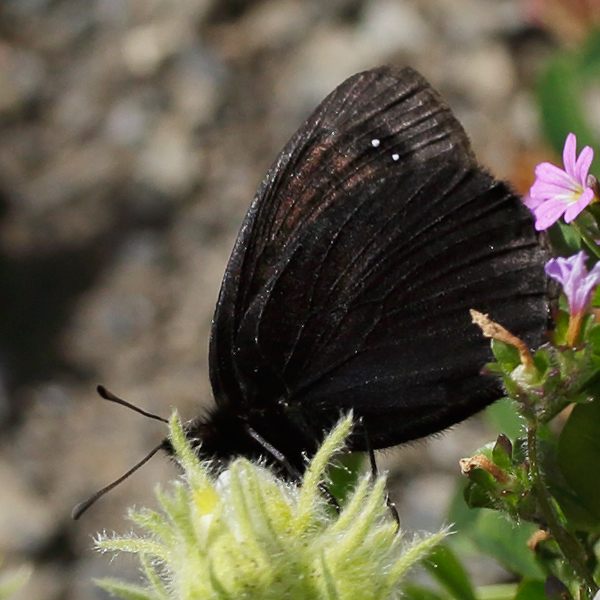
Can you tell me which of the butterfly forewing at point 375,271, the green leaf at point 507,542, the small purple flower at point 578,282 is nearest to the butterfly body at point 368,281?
the butterfly forewing at point 375,271

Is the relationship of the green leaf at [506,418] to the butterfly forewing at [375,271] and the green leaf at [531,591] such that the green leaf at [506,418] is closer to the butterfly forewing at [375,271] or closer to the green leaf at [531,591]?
the butterfly forewing at [375,271]

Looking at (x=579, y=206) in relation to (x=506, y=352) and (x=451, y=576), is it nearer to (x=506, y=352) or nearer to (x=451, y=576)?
(x=506, y=352)

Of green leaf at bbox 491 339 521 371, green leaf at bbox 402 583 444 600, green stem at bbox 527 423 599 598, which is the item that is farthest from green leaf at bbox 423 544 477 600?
green leaf at bbox 491 339 521 371

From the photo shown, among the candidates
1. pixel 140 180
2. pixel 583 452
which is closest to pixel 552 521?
pixel 583 452

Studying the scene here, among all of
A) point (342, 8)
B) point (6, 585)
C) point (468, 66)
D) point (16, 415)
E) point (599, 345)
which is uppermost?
point (342, 8)

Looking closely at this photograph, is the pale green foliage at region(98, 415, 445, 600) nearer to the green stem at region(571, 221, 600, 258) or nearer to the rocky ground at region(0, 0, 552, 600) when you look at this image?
the green stem at region(571, 221, 600, 258)

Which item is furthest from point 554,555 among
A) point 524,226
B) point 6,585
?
point 6,585

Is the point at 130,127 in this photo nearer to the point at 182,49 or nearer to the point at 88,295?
the point at 182,49

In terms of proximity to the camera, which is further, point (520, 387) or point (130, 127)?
point (130, 127)
